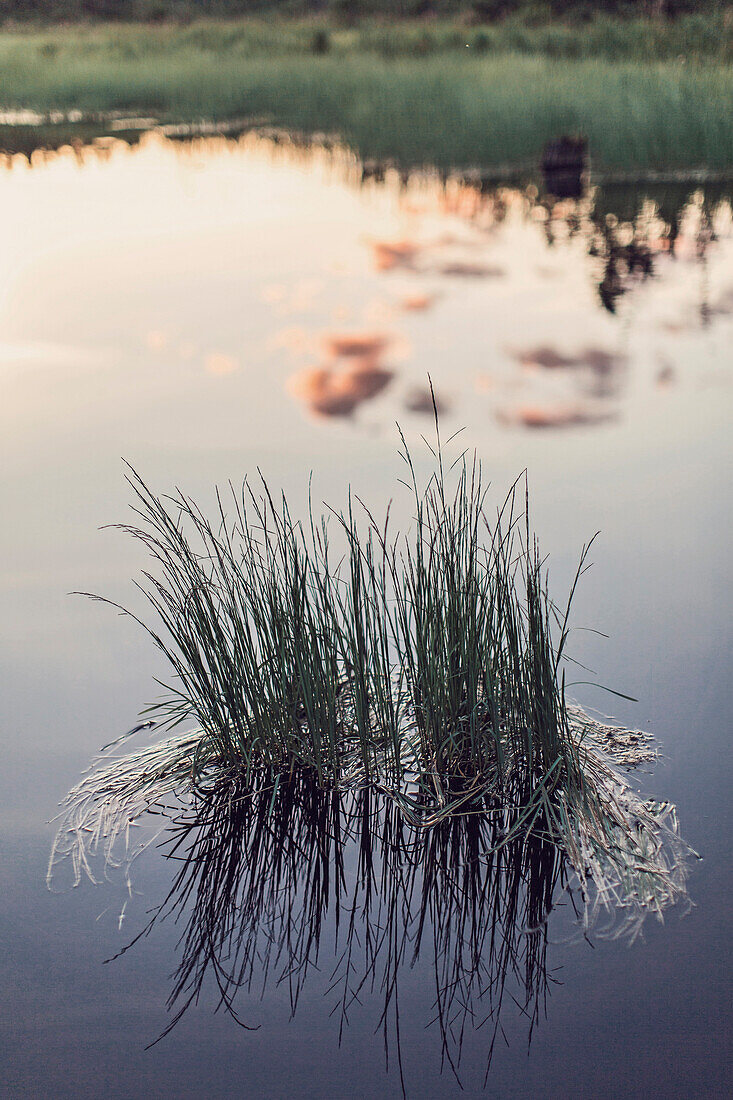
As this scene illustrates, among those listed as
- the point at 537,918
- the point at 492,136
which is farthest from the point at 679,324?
the point at 492,136

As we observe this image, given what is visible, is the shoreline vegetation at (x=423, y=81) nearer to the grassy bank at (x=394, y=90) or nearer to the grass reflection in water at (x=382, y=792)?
the grassy bank at (x=394, y=90)

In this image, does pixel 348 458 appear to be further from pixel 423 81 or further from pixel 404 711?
pixel 423 81

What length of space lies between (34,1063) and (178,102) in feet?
66.9

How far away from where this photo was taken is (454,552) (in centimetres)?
260

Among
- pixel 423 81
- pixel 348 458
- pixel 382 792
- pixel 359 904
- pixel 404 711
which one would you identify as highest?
pixel 423 81

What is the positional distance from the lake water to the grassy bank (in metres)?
1.46

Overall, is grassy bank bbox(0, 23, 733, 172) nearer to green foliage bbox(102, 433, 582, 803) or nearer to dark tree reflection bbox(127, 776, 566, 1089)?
green foliage bbox(102, 433, 582, 803)

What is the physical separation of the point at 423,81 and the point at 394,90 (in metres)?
0.53

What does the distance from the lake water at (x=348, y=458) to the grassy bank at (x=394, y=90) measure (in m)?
1.46

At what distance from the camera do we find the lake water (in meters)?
2.09

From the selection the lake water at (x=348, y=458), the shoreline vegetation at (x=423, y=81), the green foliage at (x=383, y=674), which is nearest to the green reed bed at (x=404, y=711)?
the green foliage at (x=383, y=674)

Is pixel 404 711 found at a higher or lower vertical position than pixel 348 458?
lower

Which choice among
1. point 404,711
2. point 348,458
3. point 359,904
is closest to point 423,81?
point 348,458

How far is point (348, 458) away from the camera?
5.40 metres
